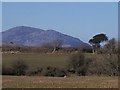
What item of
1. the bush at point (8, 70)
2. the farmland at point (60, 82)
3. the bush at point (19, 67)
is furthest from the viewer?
the bush at point (19, 67)

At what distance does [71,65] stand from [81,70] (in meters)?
2.75

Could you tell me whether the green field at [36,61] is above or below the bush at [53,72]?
above

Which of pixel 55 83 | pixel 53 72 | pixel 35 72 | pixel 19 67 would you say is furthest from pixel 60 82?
pixel 19 67

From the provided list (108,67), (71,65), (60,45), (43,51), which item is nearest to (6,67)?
(71,65)

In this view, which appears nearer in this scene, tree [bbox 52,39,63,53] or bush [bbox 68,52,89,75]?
bush [bbox 68,52,89,75]

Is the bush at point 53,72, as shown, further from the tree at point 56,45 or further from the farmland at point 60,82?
the tree at point 56,45

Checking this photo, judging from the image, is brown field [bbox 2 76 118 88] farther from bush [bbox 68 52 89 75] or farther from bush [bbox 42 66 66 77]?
bush [bbox 68 52 89 75]

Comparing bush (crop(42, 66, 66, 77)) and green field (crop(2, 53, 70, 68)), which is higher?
green field (crop(2, 53, 70, 68))

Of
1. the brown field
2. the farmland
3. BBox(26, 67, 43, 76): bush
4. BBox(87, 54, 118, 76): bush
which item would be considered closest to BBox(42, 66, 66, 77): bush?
BBox(26, 67, 43, 76): bush

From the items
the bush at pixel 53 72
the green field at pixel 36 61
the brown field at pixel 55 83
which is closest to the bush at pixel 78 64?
the green field at pixel 36 61

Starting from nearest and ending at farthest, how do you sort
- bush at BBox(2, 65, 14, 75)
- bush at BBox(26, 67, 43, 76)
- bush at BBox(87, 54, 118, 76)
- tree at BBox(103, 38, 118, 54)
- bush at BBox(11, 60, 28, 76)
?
bush at BBox(2, 65, 14, 75) → bush at BBox(87, 54, 118, 76) → bush at BBox(26, 67, 43, 76) → bush at BBox(11, 60, 28, 76) → tree at BBox(103, 38, 118, 54)

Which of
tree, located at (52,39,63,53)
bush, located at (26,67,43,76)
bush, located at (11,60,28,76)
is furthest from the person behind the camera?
tree, located at (52,39,63,53)

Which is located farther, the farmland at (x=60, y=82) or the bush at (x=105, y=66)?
the bush at (x=105, y=66)

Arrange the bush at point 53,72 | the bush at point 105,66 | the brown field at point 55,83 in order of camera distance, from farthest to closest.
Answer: the bush at point 53,72
the bush at point 105,66
the brown field at point 55,83
